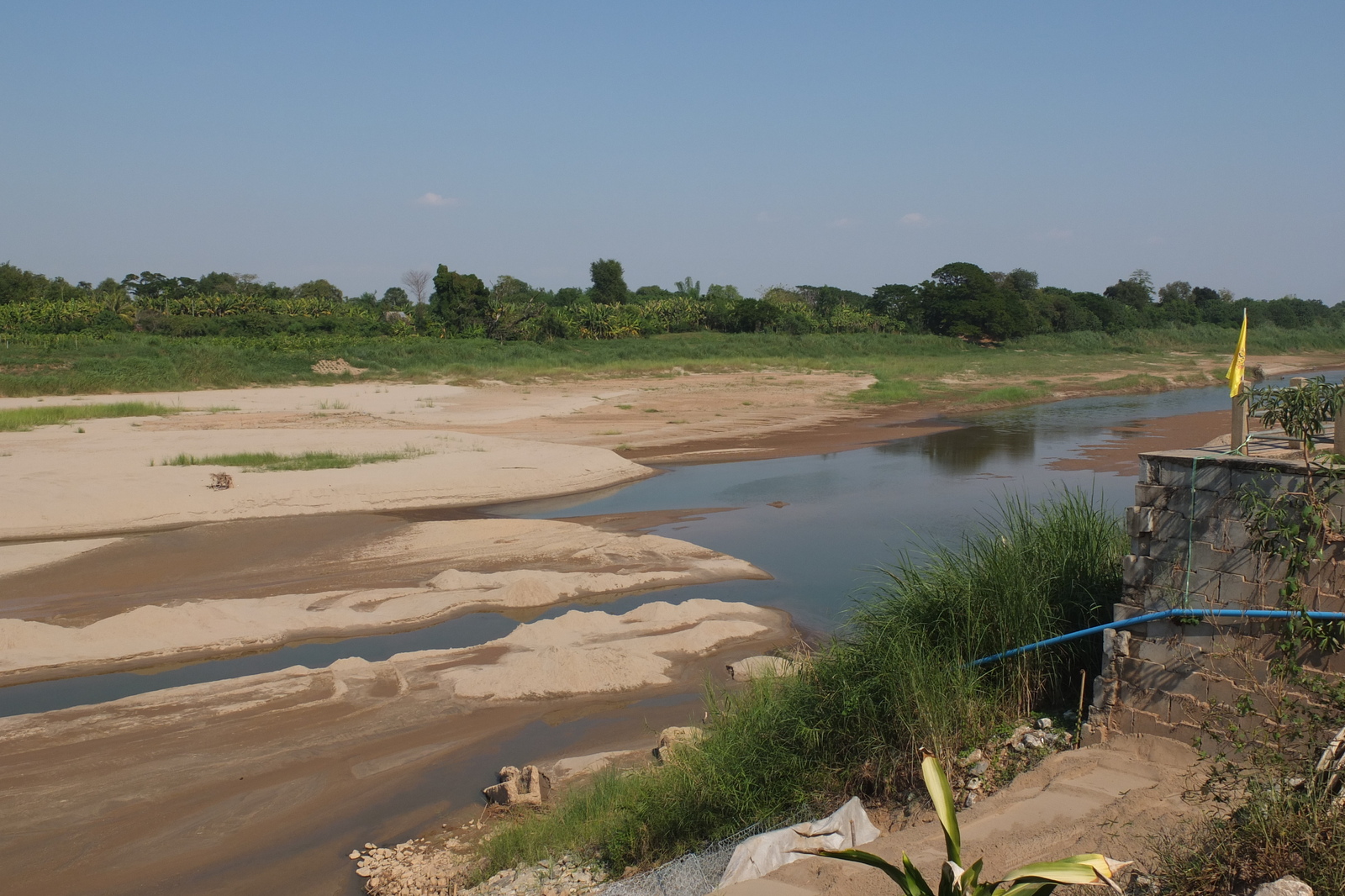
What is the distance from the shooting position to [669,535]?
14.6 meters

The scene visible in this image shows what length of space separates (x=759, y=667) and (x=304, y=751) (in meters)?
3.58

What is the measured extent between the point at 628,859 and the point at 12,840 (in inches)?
154

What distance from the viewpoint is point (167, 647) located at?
942cm

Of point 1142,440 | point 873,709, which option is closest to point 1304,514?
point 873,709

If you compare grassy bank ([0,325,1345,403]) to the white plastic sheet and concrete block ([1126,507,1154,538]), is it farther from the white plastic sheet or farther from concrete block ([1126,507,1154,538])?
the white plastic sheet

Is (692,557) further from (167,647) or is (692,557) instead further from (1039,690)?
(1039,690)

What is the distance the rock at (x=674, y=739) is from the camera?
6238 mm

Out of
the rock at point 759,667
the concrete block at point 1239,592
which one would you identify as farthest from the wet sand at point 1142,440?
the concrete block at point 1239,592

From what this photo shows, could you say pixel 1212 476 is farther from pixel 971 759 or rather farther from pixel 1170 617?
pixel 971 759

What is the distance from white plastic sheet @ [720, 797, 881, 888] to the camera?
4.50 metres

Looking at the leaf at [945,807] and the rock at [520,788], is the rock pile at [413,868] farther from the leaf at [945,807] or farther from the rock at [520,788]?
the leaf at [945,807]

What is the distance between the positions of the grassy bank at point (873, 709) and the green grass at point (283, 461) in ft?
42.9

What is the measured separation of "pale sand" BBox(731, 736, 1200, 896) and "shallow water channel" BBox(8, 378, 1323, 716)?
8.52 feet

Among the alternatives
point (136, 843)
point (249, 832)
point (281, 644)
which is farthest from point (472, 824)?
point (281, 644)
